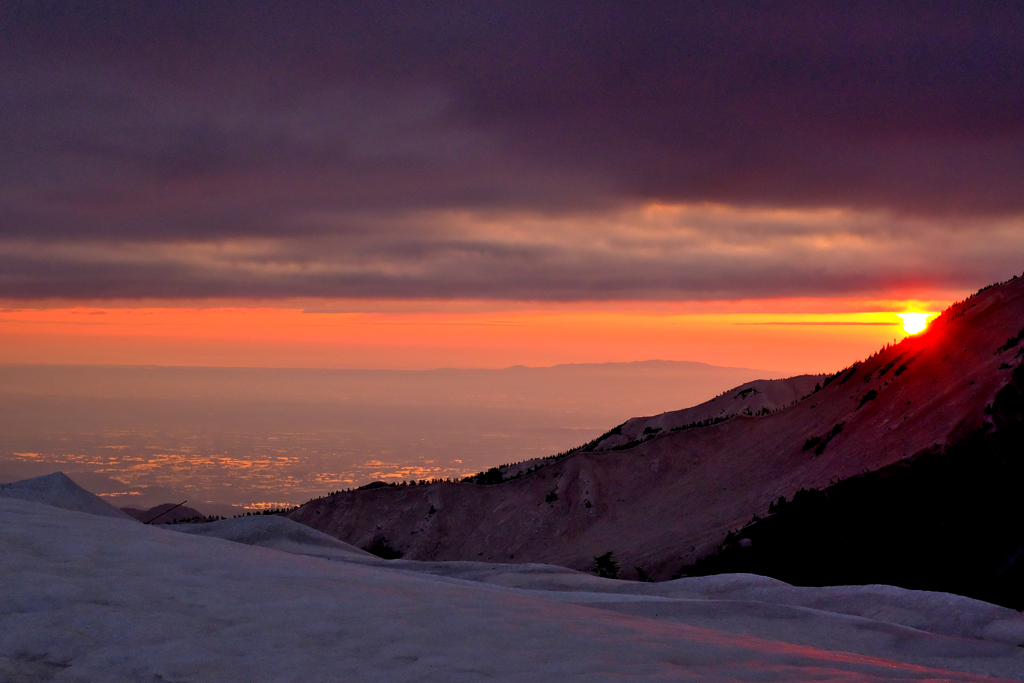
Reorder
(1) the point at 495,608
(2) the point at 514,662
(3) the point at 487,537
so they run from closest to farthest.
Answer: (2) the point at 514,662 < (1) the point at 495,608 < (3) the point at 487,537

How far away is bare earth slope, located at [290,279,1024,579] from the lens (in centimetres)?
2859

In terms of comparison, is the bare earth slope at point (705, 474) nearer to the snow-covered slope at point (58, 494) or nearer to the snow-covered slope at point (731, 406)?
the snow-covered slope at point (731, 406)

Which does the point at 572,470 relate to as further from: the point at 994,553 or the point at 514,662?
the point at 514,662

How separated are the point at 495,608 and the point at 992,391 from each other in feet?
76.5

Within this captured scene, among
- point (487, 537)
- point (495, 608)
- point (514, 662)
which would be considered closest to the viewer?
point (514, 662)

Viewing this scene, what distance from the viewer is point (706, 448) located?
4412 centimetres

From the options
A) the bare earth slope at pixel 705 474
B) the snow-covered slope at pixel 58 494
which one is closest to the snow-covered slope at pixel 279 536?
→ the snow-covered slope at pixel 58 494

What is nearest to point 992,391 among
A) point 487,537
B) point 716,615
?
point 716,615

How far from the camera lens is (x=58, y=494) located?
20906mm

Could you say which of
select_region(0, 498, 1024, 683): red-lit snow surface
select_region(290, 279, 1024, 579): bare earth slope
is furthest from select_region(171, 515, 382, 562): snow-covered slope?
select_region(290, 279, 1024, 579): bare earth slope

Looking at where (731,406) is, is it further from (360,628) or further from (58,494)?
(360,628)

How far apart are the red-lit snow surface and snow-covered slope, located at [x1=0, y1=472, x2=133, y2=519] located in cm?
940

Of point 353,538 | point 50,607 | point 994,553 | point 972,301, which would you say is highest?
point 972,301

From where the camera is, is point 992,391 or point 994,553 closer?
point 994,553
